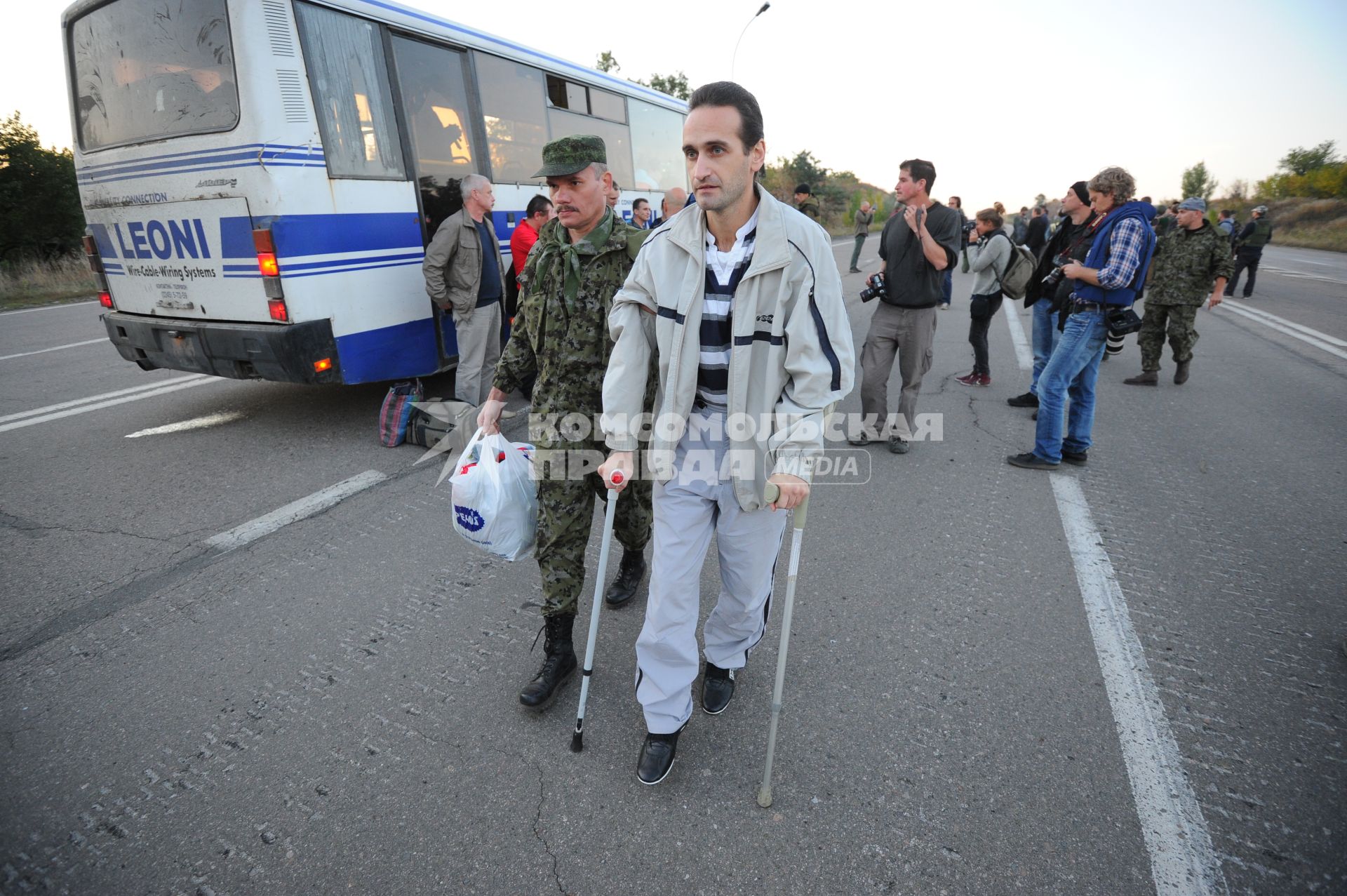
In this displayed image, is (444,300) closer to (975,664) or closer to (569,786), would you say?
(569,786)

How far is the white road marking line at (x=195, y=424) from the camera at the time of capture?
17.1 feet

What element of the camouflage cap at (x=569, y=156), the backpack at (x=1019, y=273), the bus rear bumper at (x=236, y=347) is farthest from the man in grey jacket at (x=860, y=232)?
the camouflage cap at (x=569, y=156)

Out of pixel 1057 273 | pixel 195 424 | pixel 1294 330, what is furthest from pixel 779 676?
pixel 1294 330

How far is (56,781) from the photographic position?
2.12 meters

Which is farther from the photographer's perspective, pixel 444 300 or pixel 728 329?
pixel 444 300

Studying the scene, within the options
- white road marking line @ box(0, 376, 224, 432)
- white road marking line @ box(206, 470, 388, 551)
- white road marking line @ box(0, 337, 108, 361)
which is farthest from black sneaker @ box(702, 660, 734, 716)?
white road marking line @ box(0, 337, 108, 361)

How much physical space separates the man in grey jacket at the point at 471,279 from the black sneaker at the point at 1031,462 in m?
4.41

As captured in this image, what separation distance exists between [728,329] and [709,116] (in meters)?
0.62

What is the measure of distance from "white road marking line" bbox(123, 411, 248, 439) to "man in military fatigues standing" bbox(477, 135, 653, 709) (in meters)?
4.27

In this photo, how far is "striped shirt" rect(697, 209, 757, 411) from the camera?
1987 millimetres

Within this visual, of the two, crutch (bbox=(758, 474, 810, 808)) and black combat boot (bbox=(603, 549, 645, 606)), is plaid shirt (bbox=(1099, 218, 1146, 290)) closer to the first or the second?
crutch (bbox=(758, 474, 810, 808))

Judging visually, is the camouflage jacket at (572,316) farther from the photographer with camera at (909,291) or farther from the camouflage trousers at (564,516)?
the photographer with camera at (909,291)

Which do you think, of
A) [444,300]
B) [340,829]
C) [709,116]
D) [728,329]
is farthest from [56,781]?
[444,300]

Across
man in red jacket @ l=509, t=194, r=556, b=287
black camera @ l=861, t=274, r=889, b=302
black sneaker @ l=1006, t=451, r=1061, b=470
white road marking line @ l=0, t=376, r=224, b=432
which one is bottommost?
black sneaker @ l=1006, t=451, r=1061, b=470
